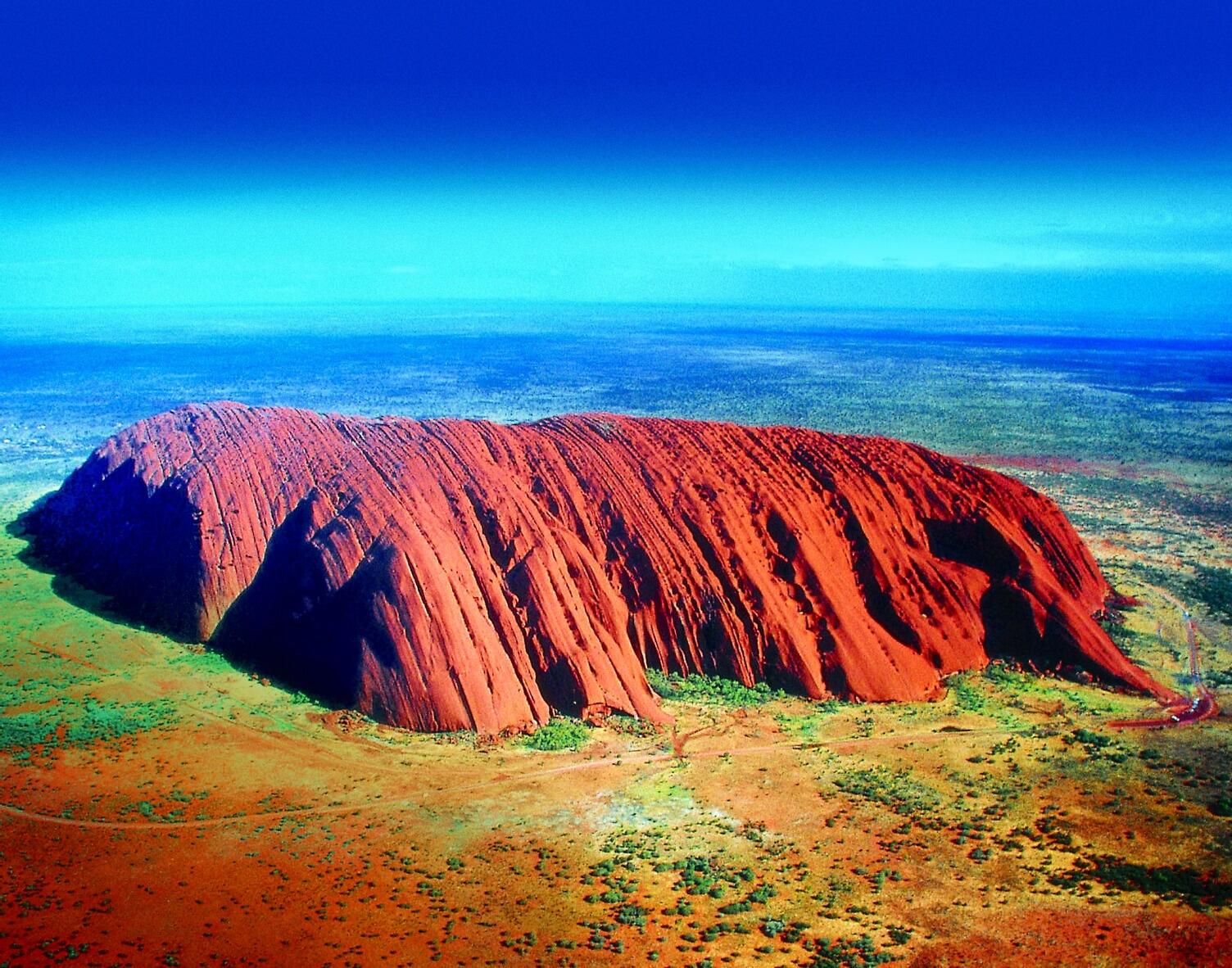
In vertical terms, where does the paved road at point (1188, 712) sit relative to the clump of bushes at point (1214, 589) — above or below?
below

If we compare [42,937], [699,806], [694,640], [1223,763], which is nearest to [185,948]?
[42,937]

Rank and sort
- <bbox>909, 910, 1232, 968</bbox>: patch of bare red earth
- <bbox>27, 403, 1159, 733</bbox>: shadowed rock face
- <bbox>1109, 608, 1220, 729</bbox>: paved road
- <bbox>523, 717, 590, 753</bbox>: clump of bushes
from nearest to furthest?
<bbox>909, 910, 1232, 968</bbox>: patch of bare red earth
<bbox>523, 717, 590, 753</bbox>: clump of bushes
<bbox>1109, 608, 1220, 729</bbox>: paved road
<bbox>27, 403, 1159, 733</bbox>: shadowed rock face

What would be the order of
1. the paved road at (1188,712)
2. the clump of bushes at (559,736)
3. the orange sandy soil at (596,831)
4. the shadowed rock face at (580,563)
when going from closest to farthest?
the orange sandy soil at (596,831)
the clump of bushes at (559,736)
the paved road at (1188,712)
the shadowed rock face at (580,563)

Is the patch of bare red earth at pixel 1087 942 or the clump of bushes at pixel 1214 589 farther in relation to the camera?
the clump of bushes at pixel 1214 589

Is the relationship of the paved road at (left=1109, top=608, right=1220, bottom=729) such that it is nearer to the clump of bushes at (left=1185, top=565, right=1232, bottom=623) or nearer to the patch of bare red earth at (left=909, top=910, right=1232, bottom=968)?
the clump of bushes at (left=1185, top=565, right=1232, bottom=623)

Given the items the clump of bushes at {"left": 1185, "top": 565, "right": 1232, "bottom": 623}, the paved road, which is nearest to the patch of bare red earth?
the paved road

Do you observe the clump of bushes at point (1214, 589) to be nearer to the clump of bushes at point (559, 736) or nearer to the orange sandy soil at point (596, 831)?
the orange sandy soil at point (596, 831)

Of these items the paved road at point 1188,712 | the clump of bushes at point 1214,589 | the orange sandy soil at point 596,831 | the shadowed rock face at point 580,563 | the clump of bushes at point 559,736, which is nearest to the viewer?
the orange sandy soil at point 596,831

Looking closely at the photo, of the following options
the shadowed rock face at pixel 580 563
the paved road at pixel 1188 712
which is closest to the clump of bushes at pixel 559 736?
the shadowed rock face at pixel 580 563
